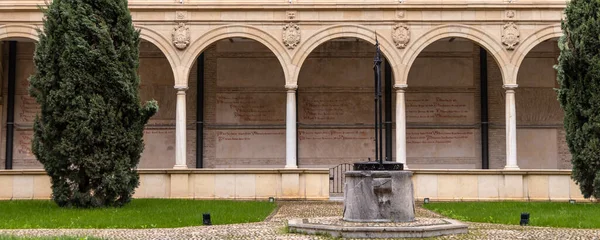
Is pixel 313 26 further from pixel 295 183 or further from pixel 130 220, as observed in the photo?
pixel 130 220

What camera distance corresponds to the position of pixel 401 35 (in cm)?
2172

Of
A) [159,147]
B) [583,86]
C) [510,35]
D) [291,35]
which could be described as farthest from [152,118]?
[583,86]

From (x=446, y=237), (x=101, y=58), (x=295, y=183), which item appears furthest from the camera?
(x=295, y=183)

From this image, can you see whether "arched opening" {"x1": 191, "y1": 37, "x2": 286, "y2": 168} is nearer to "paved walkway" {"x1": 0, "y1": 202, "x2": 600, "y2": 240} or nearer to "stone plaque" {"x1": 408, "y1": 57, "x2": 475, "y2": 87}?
"stone plaque" {"x1": 408, "y1": 57, "x2": 475, "y2": 87}

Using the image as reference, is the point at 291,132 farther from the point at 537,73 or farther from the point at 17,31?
the point at 537,73

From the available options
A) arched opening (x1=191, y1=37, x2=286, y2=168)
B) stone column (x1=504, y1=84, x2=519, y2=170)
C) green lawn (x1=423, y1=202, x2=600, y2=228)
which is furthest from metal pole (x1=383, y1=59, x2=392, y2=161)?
green lawn (x1=423, y1=202, x2=600, y2=228)

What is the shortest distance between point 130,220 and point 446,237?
635 cm

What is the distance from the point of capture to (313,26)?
21812 millimetres

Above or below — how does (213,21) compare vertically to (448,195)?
above

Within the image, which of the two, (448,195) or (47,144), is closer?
(47,144)

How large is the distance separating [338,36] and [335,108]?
421 centimetres

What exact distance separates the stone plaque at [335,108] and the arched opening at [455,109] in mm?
1500

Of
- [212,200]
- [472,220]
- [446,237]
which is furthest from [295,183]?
[446,237]

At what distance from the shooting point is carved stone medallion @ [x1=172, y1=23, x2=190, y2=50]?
21656 mm
